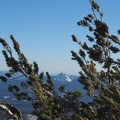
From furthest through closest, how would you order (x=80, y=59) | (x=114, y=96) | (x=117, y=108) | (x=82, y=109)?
(x=80, y=59), (x=82, y=109), (x=117, y=108), (x=114, y=96)

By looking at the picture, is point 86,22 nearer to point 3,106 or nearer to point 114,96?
point 3,106

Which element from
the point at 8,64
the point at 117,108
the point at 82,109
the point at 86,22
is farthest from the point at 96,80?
the point at 117,108

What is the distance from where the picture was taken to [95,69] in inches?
554

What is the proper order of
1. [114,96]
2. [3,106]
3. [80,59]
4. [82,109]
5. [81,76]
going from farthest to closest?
[81,76]
[80,59]
[82,109]
[3,106]
[114,96]

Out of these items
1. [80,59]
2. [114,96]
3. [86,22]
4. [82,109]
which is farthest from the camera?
[80,59]

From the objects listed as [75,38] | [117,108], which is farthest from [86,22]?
[117,108]

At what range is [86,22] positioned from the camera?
A: 37.5ft

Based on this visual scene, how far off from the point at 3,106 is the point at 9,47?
Answer: 4396 mm

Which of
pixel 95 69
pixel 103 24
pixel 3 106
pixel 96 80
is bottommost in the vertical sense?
pixel 3 106

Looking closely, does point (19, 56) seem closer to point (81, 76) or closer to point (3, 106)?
point (81, 76)

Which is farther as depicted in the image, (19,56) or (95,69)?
(95,69)

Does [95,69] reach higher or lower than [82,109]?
higher

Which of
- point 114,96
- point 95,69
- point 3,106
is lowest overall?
point 114,96

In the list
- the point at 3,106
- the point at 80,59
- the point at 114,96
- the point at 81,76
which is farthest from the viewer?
the point at 81,76
